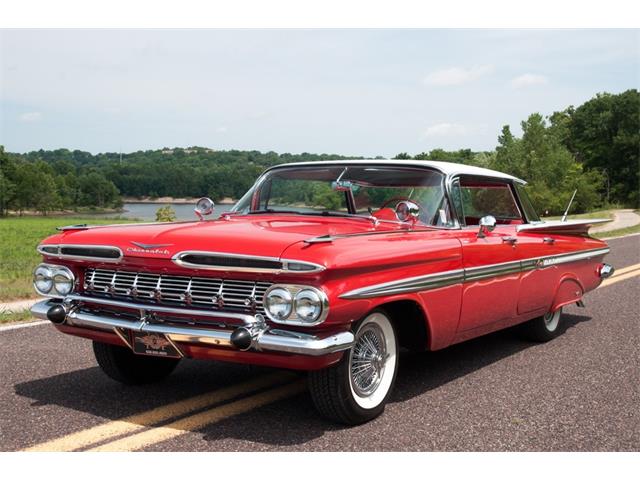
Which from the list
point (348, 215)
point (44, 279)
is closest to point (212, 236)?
point (44, 279)

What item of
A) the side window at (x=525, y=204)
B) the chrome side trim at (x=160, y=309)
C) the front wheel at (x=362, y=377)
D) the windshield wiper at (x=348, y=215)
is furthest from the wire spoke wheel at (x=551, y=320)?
the chrome side trim at (x=160, y=309)

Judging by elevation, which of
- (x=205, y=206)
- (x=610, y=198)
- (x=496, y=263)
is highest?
(x=205, y=206)

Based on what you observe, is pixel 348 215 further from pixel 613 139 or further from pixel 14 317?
pixel 613 139

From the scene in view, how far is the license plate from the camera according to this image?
149 inches

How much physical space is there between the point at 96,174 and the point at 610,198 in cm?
8451

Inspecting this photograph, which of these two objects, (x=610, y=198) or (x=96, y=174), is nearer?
(x=610, y=198)

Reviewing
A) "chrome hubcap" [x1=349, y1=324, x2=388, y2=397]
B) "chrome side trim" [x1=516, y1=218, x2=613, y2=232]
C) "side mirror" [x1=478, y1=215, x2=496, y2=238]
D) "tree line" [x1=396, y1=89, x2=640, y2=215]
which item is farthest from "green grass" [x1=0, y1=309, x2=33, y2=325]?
"tree line" [x1=396, y1=89, x2=640, y2=215]

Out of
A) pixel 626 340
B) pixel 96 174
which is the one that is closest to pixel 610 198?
pixel 626 340

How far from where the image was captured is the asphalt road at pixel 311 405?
361 centimetres

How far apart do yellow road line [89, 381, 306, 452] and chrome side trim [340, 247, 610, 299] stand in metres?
1.03

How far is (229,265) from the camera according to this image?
3615 millimetres

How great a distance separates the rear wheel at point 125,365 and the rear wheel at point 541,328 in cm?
323

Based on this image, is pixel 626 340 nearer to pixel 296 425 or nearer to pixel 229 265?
pixel 296 425

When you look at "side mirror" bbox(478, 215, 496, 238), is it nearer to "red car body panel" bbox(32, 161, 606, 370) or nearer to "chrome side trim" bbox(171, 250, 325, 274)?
"red car body panel" bbox(32, 161, 606, 370)
